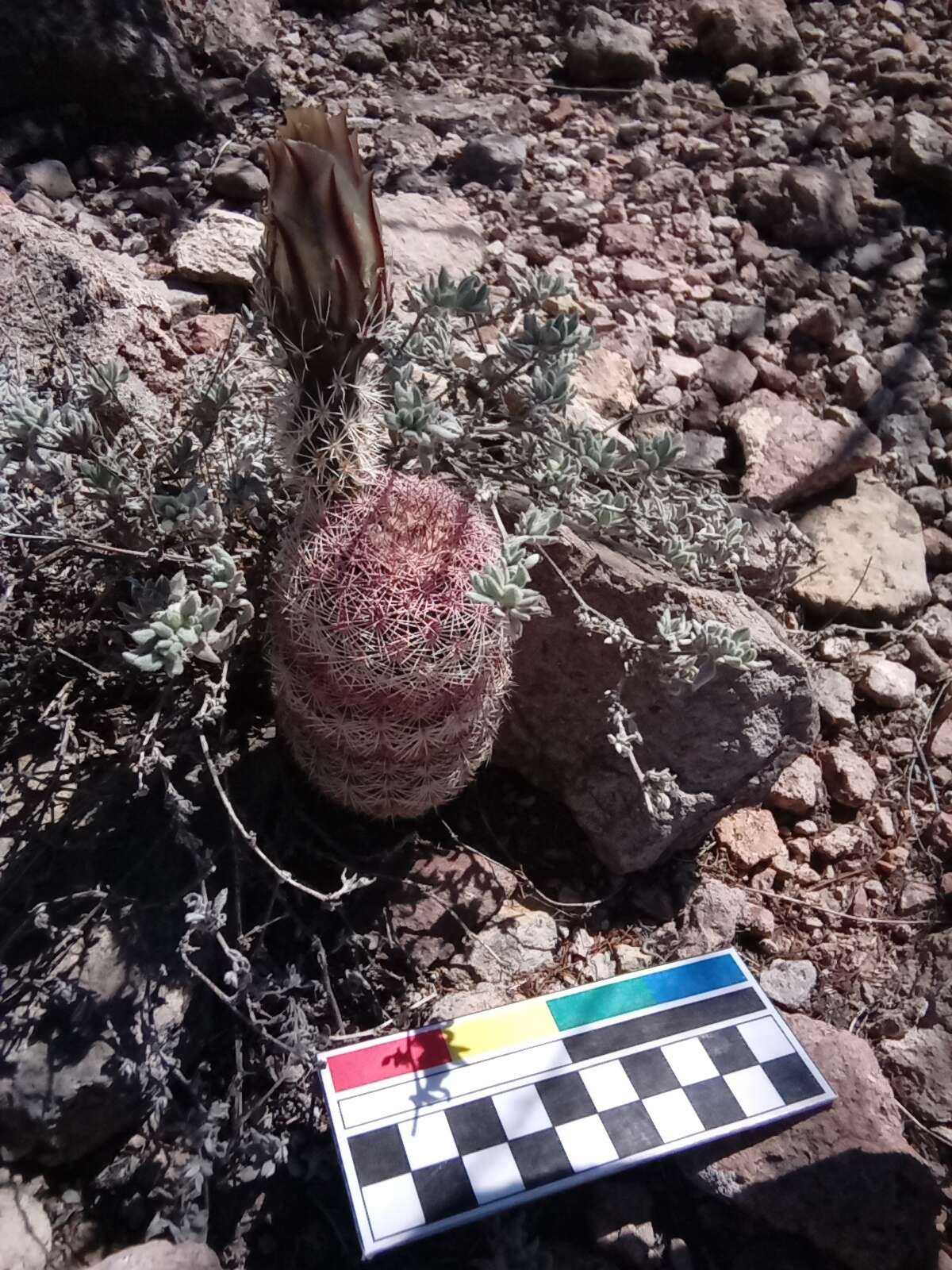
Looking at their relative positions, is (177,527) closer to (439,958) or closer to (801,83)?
(439,958)

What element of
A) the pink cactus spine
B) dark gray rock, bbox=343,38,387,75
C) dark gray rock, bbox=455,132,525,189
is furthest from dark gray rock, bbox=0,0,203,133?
the pink cactus spine

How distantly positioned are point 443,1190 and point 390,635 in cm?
90

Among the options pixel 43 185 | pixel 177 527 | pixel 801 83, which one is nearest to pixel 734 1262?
pixel 177 527

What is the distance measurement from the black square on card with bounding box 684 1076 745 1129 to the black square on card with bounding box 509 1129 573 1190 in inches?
10.6

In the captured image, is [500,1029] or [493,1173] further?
[500,1029]

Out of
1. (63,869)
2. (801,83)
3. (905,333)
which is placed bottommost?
(63,869)

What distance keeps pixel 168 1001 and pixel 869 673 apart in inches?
73.7

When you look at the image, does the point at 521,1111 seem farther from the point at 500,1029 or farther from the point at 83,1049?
the point at 83,1049

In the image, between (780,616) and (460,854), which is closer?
(460,854)

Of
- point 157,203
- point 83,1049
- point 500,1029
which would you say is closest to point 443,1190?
point 500,1029

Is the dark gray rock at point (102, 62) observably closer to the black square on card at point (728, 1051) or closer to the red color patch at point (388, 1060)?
the red color patch at point (388, 1060)

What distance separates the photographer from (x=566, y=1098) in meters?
1.81

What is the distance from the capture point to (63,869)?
189 cm

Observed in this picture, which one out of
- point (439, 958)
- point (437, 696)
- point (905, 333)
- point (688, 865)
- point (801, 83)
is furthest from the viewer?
point (801, 83)
